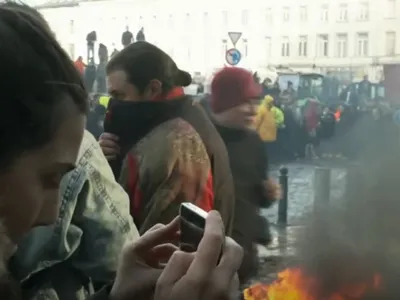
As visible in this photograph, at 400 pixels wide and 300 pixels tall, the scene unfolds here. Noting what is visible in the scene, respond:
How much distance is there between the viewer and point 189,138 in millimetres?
1929

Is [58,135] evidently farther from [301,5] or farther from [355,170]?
[301,5]

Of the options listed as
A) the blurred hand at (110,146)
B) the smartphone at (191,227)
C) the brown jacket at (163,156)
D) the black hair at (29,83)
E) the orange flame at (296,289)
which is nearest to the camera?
the black hair at (29,83)

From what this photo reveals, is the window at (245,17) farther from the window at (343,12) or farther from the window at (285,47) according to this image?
the window at (343,12)

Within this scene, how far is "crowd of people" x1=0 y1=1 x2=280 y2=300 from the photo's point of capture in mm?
782

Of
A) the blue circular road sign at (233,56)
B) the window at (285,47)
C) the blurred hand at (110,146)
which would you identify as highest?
the window at (285,47)

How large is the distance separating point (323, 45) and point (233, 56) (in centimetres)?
69

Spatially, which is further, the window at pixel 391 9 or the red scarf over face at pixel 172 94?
the window at pixel 391 9

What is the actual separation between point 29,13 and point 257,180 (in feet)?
5.66

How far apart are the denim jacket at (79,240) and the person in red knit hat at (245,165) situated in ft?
3.92

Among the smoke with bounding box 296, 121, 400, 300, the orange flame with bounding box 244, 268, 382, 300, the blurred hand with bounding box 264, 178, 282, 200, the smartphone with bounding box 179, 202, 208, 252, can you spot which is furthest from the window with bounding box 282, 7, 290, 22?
the smartphone with bounding box 179, 202, 208, 252

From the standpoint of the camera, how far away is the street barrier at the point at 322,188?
3954mm

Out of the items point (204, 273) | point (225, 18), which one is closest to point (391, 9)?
point (225, 18)

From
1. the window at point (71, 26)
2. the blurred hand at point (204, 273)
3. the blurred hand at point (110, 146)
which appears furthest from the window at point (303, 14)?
the blurred hand at point (204, 273)

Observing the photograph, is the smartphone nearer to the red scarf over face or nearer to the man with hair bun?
the man with hair bun
